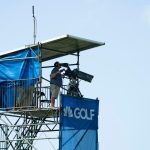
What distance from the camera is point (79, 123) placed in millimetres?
29375

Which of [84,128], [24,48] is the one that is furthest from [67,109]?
[24,48]

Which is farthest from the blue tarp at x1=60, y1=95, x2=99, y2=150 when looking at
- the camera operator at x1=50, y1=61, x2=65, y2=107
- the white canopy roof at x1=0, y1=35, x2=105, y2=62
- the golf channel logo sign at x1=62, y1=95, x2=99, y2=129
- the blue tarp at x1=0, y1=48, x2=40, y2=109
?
the white canopy roof at x1=0, y1=35, x2=105, y2=62

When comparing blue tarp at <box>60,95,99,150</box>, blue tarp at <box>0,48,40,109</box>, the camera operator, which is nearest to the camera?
blue tarp at <box>60,95,99,150</box>

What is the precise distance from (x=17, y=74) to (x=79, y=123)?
10.4 ft

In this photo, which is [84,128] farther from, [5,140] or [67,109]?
[5,140]

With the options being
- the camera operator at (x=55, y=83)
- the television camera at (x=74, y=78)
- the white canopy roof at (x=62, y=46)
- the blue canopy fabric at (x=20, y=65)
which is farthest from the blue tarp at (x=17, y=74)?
the television camera at (x=74, y=78)

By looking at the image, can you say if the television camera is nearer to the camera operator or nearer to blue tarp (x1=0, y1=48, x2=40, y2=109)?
the camera operator

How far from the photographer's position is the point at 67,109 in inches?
1132

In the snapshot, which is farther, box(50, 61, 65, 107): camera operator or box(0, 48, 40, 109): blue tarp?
box(0, 48, 40, 109): blue tarp

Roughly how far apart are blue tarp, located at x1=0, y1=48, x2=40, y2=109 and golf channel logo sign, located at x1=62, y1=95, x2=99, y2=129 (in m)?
1.61

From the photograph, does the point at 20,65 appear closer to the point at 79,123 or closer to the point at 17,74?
the point at 17,74

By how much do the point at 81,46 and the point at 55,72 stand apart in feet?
6.44

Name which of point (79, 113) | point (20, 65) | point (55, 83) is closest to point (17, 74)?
point (20, 65)

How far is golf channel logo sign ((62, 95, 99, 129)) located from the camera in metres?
28.7
